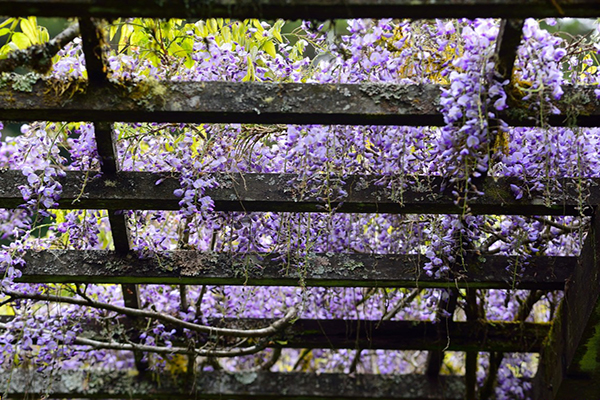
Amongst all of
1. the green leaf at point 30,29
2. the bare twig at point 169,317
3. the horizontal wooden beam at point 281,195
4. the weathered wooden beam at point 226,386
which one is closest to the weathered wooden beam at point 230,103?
the green leaf at point 30,29

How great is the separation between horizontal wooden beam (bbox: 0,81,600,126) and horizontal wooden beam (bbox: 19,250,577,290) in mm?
768

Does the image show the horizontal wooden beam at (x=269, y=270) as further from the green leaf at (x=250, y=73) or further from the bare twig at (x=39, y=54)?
the bare twig at (x=39, y=54)

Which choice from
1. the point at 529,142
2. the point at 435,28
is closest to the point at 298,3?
the point at 435,28

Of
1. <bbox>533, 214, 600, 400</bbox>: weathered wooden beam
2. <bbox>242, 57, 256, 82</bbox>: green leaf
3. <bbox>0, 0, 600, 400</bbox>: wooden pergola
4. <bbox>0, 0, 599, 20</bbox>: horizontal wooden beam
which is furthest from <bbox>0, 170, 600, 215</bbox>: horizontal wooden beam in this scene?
<bbox>0, 0, 599, 20</bbox>: horizontal wooden beam

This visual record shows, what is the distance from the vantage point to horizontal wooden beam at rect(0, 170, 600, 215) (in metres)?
2.06

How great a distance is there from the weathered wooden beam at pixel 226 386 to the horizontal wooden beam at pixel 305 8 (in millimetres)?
2029

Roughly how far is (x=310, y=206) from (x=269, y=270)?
41 cm

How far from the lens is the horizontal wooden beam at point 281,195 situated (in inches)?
81.1

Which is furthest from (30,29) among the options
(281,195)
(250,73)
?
(281,195)

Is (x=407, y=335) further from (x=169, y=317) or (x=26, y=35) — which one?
(x=26, y=35)

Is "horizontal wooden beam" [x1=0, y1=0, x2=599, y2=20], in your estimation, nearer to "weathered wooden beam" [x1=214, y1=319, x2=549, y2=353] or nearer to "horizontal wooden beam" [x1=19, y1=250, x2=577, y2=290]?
"horizontal wooden beam" [x1=19, y1=250, x2=577, y2=290]

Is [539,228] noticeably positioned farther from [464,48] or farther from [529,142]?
[464,48]

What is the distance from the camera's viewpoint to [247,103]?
69.6 inches

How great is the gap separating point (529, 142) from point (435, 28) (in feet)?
1.59
